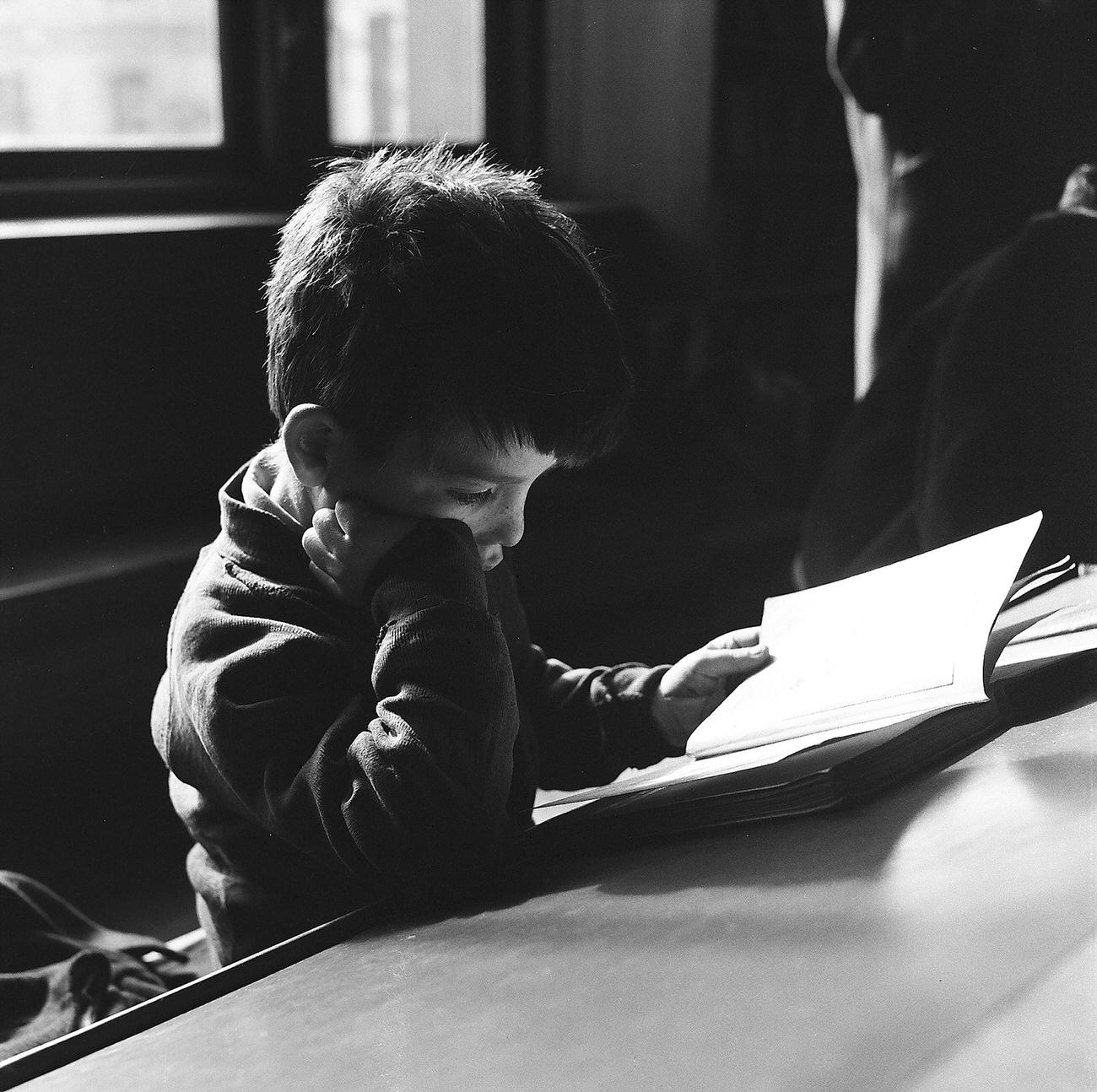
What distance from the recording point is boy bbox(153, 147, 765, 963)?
0.73 metres

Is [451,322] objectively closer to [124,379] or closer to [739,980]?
[739,980]

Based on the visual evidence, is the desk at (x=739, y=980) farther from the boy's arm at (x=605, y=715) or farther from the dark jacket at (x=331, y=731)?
the boy's arm at (x=605, y=715)

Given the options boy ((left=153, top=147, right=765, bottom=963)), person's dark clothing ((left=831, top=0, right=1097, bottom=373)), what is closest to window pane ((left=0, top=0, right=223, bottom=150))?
person's dark clothing ((left=831, top=0, right=1097, bottom=373))

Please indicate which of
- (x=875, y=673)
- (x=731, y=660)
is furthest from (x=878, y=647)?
(x=731, y=660)

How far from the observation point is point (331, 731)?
74 centimetres

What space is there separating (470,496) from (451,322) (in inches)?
4.5

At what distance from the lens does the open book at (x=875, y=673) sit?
0.70 m

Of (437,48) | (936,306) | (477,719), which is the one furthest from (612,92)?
(477,719)

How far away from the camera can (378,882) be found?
0.75m

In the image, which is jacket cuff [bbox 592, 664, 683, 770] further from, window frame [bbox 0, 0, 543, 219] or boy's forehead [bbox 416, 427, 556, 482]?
window frame [bbox 0, 0, 543, 219]

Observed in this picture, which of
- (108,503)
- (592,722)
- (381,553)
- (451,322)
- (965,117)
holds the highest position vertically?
(965,117)

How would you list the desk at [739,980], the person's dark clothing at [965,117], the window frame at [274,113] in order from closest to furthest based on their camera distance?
the desk at [739,980], the person's dark clothing at [965,117], the window frame at [274,113]

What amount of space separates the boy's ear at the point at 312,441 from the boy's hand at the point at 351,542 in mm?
26

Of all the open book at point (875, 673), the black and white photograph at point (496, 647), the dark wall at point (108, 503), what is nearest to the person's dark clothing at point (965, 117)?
the black and white photograph at point (496, 647)
